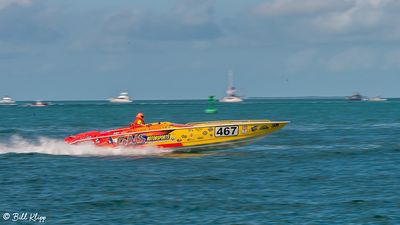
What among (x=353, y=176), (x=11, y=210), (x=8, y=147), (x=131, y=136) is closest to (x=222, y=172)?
(x=353, y=176)

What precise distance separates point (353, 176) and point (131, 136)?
10.3m

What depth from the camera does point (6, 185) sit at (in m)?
23.8

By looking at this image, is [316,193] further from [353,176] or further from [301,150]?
[301,150]

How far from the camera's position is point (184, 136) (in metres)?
31.1

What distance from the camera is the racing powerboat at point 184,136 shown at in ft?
102

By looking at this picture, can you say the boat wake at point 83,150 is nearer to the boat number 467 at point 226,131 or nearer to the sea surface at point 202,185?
the sea surface at point 202,185
